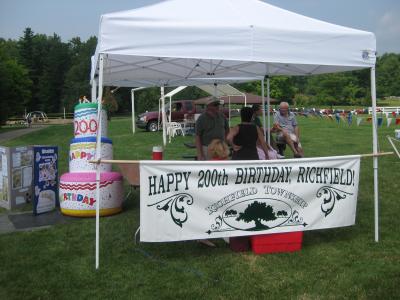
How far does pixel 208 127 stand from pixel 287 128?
254 cm

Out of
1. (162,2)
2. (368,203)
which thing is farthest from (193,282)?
(368,203)

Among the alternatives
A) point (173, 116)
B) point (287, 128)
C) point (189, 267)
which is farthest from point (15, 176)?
point (173, 116)

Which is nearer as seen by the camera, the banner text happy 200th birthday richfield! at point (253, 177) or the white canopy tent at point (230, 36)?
the white canopy tent at point (230, 36)

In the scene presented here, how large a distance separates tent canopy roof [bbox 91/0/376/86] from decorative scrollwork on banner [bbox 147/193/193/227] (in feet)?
4.87

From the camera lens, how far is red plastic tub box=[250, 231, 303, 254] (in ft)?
16.4

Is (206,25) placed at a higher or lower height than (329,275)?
higher

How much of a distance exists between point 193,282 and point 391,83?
94.0 meters

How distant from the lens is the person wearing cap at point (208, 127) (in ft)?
23.7

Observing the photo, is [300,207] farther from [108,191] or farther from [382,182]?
[382,182]

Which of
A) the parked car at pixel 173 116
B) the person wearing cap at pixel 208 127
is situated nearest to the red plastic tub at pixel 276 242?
the person wearing cap at pixel 208 127

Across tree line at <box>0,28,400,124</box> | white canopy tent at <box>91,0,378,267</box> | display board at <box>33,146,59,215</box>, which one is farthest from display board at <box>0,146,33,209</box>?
tree line at <box>0,28,400,124</box>

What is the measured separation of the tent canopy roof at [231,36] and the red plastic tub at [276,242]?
1.97 m

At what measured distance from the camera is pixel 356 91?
247ft

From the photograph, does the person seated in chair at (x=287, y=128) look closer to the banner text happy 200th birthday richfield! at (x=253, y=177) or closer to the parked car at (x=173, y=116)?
the banner text happy 200th birthday richfield! at (x=253, y=177)
